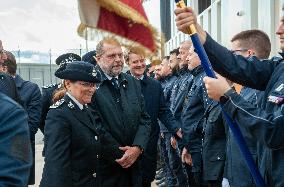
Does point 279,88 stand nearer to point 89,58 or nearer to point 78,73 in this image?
point 78,73

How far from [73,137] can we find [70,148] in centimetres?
9

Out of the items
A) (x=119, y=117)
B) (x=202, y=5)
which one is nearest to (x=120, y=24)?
(x=119, y=117)

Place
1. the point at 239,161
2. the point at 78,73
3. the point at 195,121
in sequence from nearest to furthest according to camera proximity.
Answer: the point at 239,161 < the point at 78,73 < the point at 195,121

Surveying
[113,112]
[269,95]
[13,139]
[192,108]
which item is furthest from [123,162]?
[13,139]

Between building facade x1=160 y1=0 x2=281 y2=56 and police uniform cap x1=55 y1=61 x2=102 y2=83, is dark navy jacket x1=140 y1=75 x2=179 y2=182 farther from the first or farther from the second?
police uniform cap x1=55 y1=61 x2=102 y2=83

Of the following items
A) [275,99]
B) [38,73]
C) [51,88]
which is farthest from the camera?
[38,73]

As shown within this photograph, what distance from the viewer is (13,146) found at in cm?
199

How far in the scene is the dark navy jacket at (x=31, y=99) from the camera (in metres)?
6.28

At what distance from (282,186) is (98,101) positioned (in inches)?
85.2

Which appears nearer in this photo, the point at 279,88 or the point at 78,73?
the point at 279,88

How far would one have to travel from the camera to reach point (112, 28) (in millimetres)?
2645

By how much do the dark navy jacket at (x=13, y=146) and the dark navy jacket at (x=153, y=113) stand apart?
3.64m

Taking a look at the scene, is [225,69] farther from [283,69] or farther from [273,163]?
[273,163]

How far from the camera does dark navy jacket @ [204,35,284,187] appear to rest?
275cm
